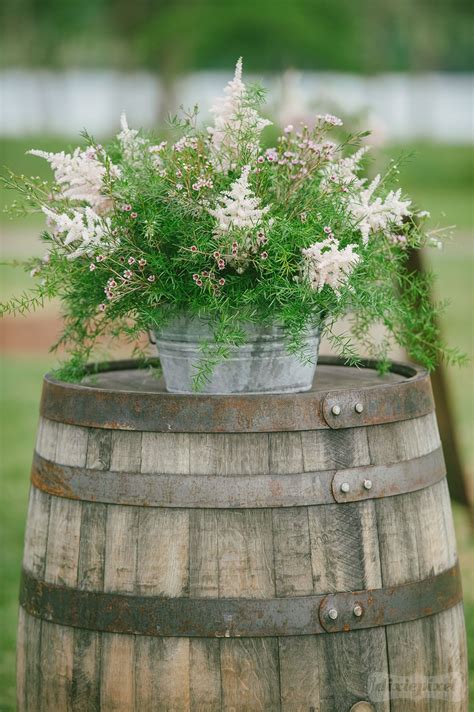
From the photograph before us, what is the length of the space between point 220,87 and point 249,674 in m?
42.9

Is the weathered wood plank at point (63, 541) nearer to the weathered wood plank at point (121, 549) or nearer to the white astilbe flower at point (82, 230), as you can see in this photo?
the weathered wood plank at point (121, 549)

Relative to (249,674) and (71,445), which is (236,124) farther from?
(249,674)

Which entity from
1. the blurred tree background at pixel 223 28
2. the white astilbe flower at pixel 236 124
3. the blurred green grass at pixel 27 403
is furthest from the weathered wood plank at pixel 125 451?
the blurred tree background at pixel 223 28

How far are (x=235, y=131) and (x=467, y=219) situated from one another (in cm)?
2131

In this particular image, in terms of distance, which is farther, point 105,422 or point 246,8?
point 246,8

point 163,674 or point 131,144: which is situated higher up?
point 131,144

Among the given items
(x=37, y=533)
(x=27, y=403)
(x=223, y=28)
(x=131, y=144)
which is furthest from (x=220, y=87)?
(x=37, y=533)

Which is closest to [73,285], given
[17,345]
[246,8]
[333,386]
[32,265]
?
[32,265]

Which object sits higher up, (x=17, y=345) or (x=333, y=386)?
(x=333, y=386)

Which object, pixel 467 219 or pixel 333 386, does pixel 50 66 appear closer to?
pixel 467 219

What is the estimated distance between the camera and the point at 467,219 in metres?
23.4

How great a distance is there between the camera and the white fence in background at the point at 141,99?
136 feet

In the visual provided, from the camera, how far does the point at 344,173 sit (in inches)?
112

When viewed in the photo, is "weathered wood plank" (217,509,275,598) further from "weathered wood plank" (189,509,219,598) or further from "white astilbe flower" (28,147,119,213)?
"white astilbe flower" (28,147,119,213)
